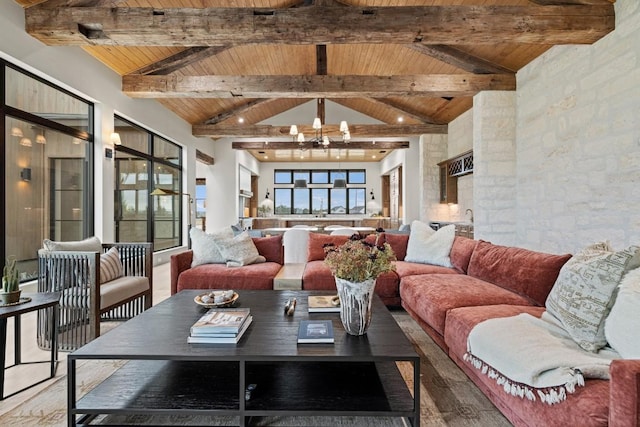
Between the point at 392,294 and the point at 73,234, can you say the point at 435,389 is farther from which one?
the point at 73,234

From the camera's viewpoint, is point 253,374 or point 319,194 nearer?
point 253,374

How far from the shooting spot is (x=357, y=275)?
5.73ft

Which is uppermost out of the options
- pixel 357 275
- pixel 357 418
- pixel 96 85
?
pixel 96 85

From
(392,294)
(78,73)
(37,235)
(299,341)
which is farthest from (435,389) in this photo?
(78,73)

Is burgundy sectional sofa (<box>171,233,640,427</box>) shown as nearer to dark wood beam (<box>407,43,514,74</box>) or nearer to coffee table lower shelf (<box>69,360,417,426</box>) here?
coffee table lower shelf (<box>69,360,417,426</box>)

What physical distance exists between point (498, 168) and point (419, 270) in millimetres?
2762

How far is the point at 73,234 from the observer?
447cm

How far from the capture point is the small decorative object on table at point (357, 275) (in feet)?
5.72

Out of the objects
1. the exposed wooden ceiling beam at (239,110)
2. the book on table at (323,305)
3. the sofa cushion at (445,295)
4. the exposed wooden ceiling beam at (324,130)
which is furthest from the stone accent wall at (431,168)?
the book on table at (323,305)

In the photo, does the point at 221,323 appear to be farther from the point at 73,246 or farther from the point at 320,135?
the point at 320,135

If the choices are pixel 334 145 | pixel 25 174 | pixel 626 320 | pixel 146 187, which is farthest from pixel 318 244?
pixel 334 145

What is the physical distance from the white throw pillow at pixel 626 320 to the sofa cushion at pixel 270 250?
3196mm

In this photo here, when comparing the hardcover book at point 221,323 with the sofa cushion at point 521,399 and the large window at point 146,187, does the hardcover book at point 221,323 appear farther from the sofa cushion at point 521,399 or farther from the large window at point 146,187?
the large window at point 146,187

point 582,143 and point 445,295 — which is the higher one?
point 582,143
